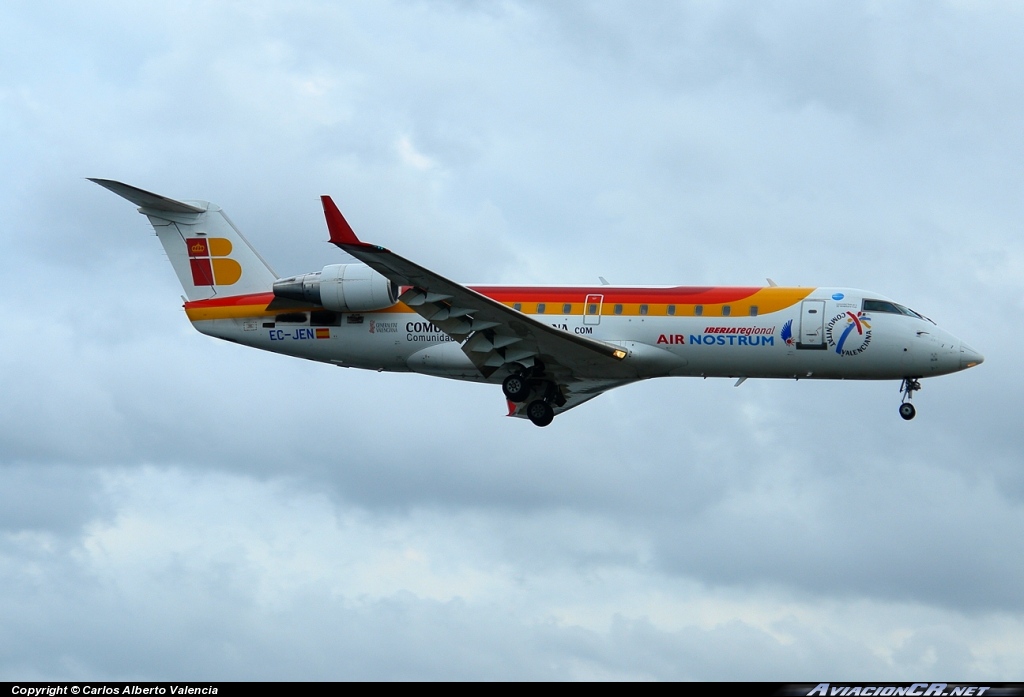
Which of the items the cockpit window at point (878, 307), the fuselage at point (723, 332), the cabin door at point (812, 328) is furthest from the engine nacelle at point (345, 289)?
the cockpit window at point (878, 307)

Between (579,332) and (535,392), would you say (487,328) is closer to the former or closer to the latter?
(579,332)

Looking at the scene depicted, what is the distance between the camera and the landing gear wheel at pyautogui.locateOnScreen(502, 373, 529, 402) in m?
40.6

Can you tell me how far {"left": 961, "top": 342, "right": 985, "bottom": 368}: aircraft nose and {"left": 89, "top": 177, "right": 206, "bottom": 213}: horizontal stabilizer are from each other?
2236 cm

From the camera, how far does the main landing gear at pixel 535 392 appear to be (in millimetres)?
40594

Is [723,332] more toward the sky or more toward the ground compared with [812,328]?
more toward the ground

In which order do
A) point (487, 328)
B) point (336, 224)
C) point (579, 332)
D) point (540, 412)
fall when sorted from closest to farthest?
point (336, 224)
point (487, 328)
point (579, 332)
point (540, 412)

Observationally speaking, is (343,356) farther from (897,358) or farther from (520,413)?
(897,358)

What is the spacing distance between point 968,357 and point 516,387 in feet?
39.9

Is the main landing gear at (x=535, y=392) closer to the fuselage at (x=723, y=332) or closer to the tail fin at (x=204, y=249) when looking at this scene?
the fuselage at (x=723, y=332)

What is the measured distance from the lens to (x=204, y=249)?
44.0 m

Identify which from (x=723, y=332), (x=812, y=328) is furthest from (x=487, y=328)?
(x=812, y=328)

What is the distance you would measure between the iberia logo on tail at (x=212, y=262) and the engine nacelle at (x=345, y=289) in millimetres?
3108

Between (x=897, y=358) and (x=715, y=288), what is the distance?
17.0 ft
